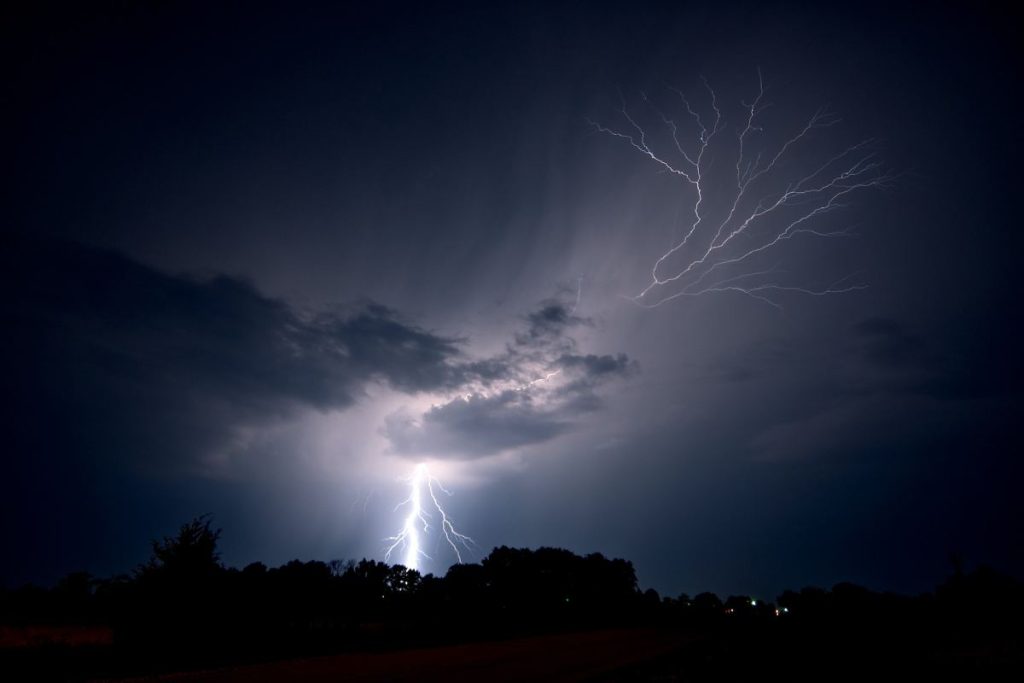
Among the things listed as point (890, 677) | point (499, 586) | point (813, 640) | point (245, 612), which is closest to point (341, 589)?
point (499, 586)

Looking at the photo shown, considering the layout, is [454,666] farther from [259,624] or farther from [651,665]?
[259,624]

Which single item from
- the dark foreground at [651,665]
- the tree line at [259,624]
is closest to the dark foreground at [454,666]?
the dark foreground at [651,665]

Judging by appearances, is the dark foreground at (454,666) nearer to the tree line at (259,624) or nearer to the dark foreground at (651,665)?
the dark foreground at (651,665)

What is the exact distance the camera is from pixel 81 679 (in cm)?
1010

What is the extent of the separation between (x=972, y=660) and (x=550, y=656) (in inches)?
429

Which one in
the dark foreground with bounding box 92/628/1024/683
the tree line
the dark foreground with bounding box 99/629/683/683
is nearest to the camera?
the dark foreground with bounding box 92/628/1024/683

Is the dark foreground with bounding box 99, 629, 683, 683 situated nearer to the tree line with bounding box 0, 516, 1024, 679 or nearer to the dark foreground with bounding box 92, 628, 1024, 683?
the dark foreground with bounding box 92, 628, 1024, 683

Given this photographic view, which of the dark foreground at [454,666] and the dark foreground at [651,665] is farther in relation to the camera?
the dark foreground at [454,666]

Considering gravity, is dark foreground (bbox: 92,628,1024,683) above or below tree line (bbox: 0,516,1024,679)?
below

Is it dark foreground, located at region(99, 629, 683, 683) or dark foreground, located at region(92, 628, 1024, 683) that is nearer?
dark foreground, located at region(92, 628, 1024, 683)

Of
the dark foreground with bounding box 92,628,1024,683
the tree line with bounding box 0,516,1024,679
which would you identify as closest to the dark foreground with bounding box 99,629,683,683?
the dark foreground with bounding box 92,628,1024,683

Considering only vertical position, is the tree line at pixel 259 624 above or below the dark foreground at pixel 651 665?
above

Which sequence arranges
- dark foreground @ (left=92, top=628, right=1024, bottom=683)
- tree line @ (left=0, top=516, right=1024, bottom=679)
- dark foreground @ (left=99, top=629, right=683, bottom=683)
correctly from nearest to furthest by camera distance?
1. dark foreground @ (left=92, top=628, right=1024, bottom=683)
2. dark foreground @ (left=99, top=629, right=683, bottom=683)
3. tree line @ (left=0, top=516, right=1024, bottom=679)

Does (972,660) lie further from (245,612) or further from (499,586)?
(499,586)
